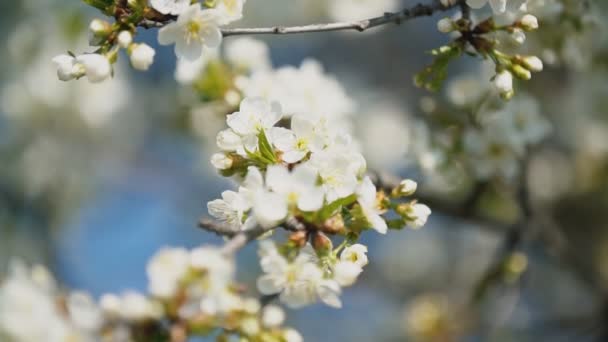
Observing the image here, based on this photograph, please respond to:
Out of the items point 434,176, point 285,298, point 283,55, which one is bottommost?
point 285,298

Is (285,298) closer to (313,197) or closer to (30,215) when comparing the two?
(313,197)

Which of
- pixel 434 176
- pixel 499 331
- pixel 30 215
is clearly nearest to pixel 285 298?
pixel 434 176

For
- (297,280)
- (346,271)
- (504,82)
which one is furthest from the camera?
(504,82)

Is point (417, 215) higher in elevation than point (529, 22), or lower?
lower

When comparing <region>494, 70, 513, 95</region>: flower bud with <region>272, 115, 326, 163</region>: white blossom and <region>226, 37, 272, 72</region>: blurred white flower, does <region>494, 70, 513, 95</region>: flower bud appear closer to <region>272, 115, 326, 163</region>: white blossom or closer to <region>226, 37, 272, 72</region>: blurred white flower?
<region>272, 115, 326, 163</region>: white blossom

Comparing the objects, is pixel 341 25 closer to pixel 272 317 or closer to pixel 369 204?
pixel 369 204

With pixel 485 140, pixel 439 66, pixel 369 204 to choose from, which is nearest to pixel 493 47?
pixel 439 66
